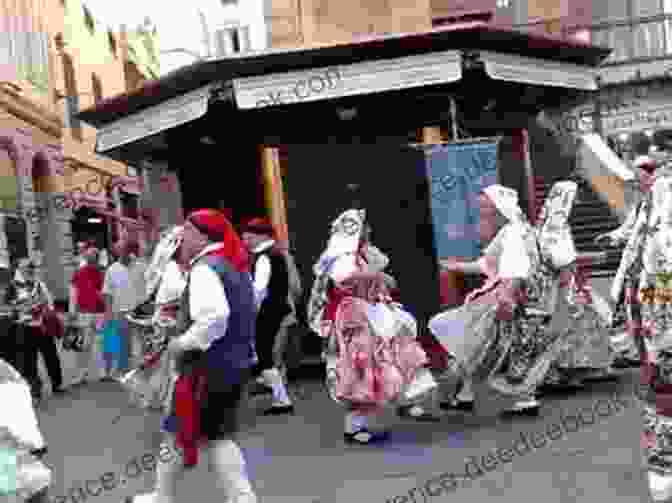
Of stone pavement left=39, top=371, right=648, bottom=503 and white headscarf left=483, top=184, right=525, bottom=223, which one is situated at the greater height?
white headscarf left=483, top=184, right=525, bottom=223

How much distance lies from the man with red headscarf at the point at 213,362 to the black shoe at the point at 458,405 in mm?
3000

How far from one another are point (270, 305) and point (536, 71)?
3.59 meters

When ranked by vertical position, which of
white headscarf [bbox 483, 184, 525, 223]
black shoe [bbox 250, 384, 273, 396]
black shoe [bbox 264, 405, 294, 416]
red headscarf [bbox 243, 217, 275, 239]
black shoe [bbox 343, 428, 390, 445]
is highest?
white headscarf [bbox 483, 184, 525, 223]

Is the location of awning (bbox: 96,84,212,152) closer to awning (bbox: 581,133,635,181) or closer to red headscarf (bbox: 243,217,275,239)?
red headscarf (bbox: 243,217,275,239)

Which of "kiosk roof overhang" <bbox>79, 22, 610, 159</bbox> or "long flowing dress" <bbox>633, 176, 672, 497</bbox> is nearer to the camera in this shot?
"long flowing dress" <bbox>633, 176, 672, 497</bbox>

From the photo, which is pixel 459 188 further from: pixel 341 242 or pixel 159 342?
pixel 159 342

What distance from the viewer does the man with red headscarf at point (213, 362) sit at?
4969 millimetres

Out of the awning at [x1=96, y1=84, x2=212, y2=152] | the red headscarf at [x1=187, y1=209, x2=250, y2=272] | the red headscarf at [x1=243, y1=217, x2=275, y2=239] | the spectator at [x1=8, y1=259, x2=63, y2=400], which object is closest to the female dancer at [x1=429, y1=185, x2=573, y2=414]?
the red headscarf at [x1=243, y1=217, x2=275, y2=239]

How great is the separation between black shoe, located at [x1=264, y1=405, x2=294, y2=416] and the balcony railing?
53.2 feet

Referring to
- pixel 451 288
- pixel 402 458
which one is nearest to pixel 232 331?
pixel 402 458

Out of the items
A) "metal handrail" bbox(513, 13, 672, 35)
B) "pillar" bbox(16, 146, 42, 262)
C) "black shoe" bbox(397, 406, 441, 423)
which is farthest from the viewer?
"metal handrail" bbox(513, 13, 672, 35)

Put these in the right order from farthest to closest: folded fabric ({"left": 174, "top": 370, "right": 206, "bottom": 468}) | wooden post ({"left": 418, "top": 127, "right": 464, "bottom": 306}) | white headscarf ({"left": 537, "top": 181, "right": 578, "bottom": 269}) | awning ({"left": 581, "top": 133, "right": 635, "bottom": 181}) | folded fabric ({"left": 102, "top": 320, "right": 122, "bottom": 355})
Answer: awning ({"left": 581, "top": 133, "right": 635, "bottom": 181}) → folded fabric ({"left": 102, "top": 320, "right": 122, "bottom": 355}) → wooden post ({"left": 418, "top": 127, "right": 464, "bottom": 306}) → white headscarf ({"left": 537, "top": 181, "right": 578, "bottom": 269}) → folded fabric ({"left": 174, "top": 370, "right": 206, "bottom": 468})

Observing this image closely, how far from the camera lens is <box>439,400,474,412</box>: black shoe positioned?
25.9 ft

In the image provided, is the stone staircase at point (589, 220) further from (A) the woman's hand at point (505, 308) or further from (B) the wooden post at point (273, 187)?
(A) the woman's hand at point (505, 308)
